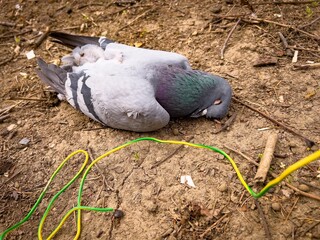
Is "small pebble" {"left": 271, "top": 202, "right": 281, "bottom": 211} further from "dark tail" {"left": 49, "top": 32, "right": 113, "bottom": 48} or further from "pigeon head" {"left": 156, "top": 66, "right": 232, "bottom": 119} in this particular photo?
"dark tail" {"left": 49, "top": 32, "right": 113, "bottom": 48}

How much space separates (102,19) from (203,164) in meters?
2.62

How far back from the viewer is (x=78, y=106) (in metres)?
3.26

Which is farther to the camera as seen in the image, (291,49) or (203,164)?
(291,49)

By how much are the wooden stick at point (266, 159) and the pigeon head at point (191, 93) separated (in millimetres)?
510

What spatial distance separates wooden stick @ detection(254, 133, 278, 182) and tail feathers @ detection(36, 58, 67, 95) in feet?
6.43

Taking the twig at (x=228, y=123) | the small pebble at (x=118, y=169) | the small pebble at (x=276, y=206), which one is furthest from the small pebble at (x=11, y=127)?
the small pebble at (x=276, y=206)

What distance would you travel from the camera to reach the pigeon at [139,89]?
2.93m

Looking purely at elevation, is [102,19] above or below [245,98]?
above

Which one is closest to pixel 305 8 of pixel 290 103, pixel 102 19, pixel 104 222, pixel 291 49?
pixel 291 49

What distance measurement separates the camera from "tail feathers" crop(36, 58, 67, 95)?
3360mm

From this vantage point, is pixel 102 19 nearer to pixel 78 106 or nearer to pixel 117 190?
pixel 78 106

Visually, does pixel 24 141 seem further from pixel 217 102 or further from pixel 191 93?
pixel 217 102

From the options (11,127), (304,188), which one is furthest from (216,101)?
(11,127)

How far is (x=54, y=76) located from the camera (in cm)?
341
